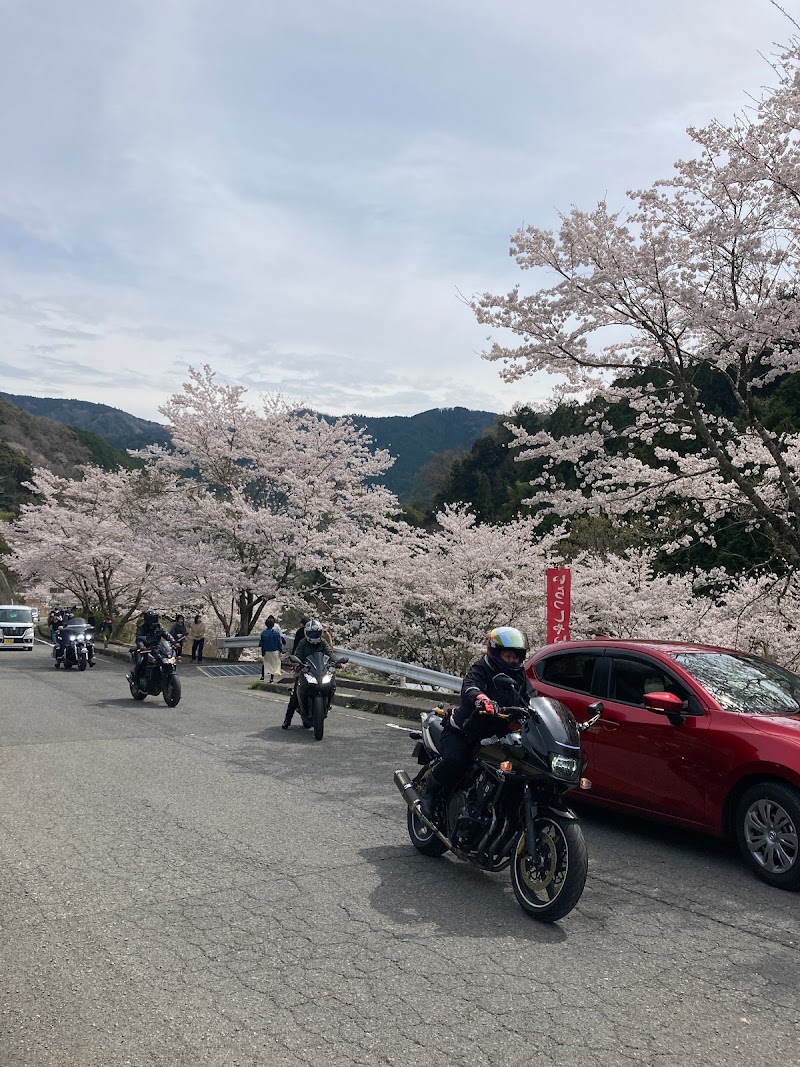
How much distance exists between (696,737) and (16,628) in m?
35.8

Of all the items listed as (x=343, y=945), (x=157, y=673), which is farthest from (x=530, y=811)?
(x=157, y=673)

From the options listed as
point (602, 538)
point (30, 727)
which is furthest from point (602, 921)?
point (602, 538)

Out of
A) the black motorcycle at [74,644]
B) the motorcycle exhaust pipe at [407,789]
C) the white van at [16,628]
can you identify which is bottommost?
the white van at [16,628]

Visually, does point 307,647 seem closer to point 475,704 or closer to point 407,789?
point 407,789

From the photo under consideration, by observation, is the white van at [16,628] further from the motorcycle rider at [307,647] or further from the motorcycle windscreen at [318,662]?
the motorcycle windscreen at [318,662]

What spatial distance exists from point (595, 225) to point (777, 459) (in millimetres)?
4408

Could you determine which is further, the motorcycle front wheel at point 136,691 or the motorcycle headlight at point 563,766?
the motorcycle front wheel at point 136,691

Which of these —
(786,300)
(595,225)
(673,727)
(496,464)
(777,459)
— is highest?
(496,464)

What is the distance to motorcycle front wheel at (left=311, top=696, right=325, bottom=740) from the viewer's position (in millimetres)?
11648

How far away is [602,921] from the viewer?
502 cm

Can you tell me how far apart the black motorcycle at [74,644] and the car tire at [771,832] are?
21997 millimetres

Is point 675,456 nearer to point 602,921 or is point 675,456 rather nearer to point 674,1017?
point 602,921

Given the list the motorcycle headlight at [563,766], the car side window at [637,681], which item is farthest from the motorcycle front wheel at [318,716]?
the motorcycle headlight at [563,766]

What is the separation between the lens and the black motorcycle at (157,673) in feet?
50.6
